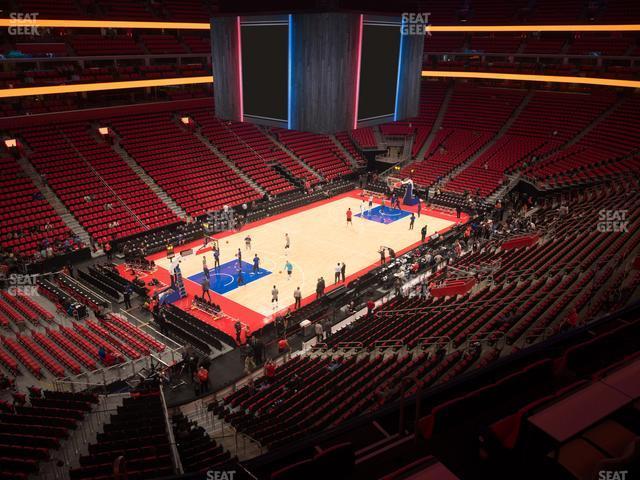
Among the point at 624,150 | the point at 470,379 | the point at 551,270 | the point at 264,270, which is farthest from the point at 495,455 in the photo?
the point at 624,150

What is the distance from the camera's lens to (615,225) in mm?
16500

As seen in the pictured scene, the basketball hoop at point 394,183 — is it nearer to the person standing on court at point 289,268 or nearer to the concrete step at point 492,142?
the concrete step at point 492,142

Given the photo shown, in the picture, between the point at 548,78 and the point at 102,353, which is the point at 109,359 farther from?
the point at 548,78

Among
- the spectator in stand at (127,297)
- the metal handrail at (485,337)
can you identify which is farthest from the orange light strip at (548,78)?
the spectator in stand at (127,297)

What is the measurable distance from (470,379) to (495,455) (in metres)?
1.91

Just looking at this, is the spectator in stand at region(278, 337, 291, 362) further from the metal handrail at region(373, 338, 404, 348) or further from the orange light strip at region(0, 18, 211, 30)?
the orange light strip at region(0, 18, 211, 30)

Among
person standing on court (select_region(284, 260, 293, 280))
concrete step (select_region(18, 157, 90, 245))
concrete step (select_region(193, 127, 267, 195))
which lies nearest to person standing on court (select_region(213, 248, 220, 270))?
person standing on court (select_region(284, 260, 293, 280))

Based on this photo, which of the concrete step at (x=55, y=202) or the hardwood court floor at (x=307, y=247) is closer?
the hardwood court floor at (x=307, y=247)

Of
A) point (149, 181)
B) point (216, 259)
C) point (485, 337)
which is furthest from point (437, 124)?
point (485, 337)

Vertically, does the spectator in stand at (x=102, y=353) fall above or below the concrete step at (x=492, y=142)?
below

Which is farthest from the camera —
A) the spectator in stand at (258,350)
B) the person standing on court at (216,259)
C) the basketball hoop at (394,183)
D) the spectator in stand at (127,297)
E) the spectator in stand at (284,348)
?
the basketball hoop at (394,183)

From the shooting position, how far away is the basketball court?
722 inches

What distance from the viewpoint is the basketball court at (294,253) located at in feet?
60.2

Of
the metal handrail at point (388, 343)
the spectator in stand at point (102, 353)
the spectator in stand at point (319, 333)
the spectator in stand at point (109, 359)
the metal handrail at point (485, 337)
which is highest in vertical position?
Result: the metal handrail at point (485, 337)
